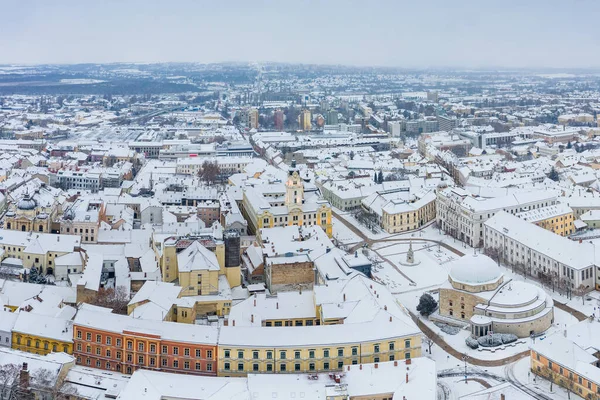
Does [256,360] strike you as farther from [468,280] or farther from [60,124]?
Result: [60,124]

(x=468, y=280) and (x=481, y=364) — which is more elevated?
(x=468, y=280)

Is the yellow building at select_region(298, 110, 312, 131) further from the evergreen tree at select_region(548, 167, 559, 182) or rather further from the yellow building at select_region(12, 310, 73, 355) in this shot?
the yellow building at select_region(12, 310, 73, 355)

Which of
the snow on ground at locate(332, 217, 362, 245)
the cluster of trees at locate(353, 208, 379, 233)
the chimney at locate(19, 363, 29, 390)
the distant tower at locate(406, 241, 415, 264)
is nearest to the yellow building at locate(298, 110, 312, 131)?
the cluster of trees at locate(353, 208, 379, 233)

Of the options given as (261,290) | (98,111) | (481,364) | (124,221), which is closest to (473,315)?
(481,364)

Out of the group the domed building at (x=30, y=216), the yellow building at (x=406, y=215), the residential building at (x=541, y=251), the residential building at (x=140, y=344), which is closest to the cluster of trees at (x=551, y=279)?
the residential building at (x=541, y=251)

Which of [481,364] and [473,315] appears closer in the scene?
[481,364]

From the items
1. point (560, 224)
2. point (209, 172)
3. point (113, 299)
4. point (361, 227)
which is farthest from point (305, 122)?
point (113, 299)

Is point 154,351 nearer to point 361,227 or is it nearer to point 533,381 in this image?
point 533,381
